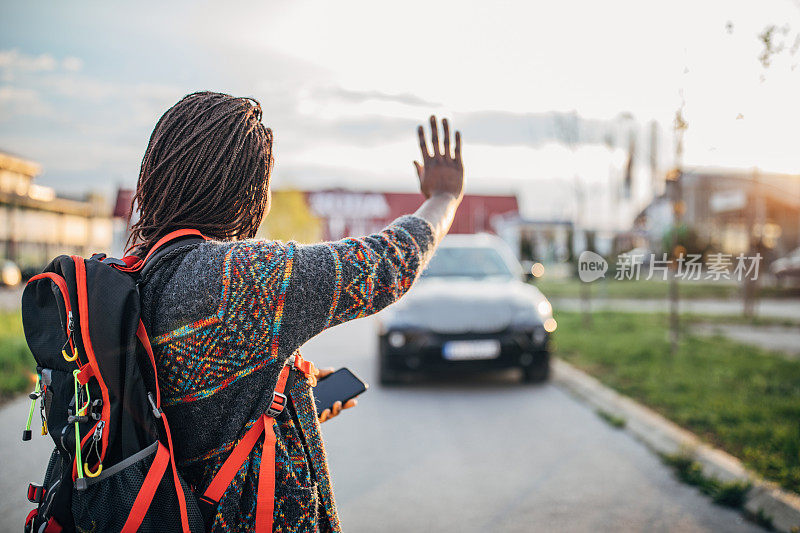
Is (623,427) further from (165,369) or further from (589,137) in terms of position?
(589,137)

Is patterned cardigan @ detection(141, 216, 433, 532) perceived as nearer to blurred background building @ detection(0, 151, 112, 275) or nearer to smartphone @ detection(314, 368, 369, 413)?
smartphone @ detection(314, 368, 369, 413)

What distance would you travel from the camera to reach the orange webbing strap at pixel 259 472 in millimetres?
1434

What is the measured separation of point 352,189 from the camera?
48250mm

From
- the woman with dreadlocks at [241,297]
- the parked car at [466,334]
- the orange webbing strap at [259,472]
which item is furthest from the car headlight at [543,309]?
the orange webbing strap at [259,472]

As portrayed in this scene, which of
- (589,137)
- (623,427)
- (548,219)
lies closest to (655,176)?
(589,137)

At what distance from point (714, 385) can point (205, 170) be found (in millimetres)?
6535

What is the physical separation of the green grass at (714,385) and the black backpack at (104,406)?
3866 millimetres

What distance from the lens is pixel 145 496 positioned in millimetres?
1326

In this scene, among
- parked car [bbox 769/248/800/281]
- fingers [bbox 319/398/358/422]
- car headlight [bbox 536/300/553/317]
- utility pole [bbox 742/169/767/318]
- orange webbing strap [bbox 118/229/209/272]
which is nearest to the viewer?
orange webbing strap [bbox 118/229/209/272]

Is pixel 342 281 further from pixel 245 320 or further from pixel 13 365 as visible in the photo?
pixel 13 365

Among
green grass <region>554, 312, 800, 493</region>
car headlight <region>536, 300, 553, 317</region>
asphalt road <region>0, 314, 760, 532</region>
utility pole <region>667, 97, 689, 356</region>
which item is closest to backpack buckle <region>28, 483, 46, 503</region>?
asphalt road <region>0, 314, 760, 532</region>

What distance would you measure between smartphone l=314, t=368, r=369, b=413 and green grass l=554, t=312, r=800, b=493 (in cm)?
324

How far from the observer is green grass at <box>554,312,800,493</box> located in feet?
15.3

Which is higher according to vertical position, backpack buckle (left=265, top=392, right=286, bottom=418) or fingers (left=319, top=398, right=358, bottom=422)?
backpack buckle (left=265, top=392, right=286, bottom=418)
